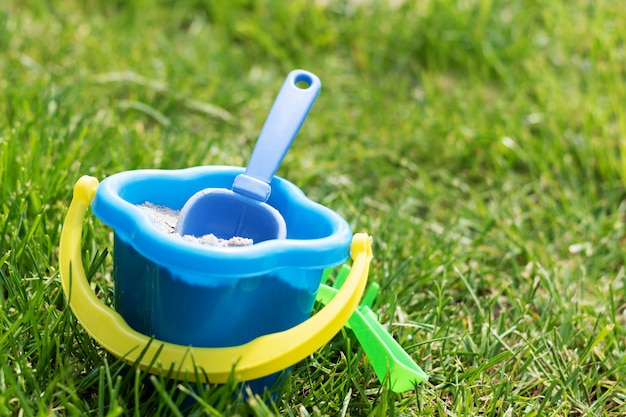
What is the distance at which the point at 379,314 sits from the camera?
164 centimetres

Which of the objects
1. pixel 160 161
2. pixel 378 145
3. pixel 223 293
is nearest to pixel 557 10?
pixel 378 145

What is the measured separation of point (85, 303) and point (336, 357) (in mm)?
477

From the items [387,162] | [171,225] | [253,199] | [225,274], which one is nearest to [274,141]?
[253,199]

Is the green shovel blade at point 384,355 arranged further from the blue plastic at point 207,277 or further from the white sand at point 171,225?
the white sand at point 171,225

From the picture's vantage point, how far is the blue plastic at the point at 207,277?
113 cm

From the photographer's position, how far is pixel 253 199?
1.34 meters

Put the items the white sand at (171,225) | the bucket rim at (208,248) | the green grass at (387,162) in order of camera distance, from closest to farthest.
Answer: the bucket rim at (208,248) → the white sand at (171,225) → the green grass at (387,162)

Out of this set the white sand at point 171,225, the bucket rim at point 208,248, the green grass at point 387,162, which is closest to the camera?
the bucket rim at point 208,248

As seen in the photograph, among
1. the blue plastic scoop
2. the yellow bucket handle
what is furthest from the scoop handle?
the yellow bucket handle

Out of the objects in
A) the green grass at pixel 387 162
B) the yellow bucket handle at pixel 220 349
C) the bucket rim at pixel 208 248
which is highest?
the bucket rim at pixel 208 248

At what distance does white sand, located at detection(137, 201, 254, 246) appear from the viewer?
126 cm

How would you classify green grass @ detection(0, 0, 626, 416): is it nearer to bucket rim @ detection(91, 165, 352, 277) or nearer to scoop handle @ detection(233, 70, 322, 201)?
bucket rim @ detection(91, 165, 352, 277)

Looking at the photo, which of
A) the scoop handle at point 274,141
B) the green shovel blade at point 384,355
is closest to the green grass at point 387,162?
the green shovel blade at point 384,355

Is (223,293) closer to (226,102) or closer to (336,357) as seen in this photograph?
(336,357)
